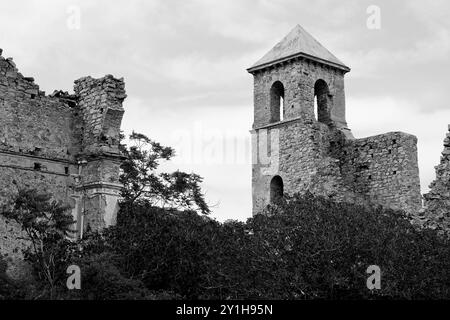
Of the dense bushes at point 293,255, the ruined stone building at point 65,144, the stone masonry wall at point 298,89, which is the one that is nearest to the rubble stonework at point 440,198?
the dense bushes at point 293,255

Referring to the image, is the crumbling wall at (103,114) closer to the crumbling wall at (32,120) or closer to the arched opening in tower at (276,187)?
the crumbling wall at (32,120)

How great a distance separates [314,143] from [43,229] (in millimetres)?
17414

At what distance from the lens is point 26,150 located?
18.7m

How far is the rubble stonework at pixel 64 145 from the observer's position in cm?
1850

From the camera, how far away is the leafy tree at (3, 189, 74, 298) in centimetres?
1670

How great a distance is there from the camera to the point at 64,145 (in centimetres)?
1959

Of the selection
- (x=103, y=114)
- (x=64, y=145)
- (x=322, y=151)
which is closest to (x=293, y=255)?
(x=103, y=114)

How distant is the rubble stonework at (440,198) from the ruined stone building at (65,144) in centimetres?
688

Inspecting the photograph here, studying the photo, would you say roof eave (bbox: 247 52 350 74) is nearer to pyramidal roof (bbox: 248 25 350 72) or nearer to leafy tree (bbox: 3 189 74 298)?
pyramidal roof (bbox: 248 25 350 72)

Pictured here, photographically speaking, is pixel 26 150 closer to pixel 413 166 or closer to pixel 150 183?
pixel 150 183

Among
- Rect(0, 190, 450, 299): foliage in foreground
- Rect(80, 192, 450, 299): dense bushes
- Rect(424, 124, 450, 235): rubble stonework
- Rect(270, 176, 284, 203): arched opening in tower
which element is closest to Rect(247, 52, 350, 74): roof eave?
Rect(270, 176, 284, 203): arched opening in tower

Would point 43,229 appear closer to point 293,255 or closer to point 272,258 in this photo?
point 272,258

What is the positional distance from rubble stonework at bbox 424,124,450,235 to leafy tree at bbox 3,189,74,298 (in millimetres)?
7318
